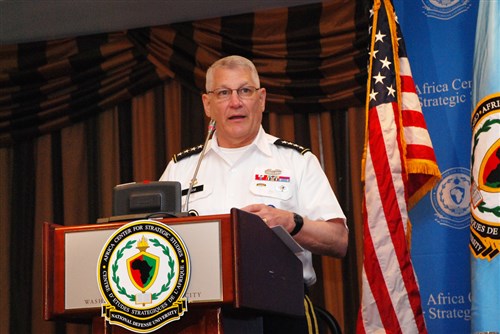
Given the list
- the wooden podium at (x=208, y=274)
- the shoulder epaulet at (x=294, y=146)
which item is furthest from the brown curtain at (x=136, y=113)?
the wooden podium at (x=208, y=274)

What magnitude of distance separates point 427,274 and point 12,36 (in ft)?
10.2

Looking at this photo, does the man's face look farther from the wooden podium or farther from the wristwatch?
the wooden podium

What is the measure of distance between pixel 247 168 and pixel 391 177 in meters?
1.00

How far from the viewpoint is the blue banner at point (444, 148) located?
384 cm

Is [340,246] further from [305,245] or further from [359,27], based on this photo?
[359,27]

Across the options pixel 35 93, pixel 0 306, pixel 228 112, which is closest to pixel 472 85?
pixel 228 112

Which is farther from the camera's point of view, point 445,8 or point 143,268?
point 445,8

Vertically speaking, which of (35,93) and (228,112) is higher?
(35,93)

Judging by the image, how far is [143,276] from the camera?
196 centimetres

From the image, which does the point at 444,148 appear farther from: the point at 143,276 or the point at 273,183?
the point at 143,276

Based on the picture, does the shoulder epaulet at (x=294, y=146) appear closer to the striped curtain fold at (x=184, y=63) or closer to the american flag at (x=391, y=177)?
the american flag at (x=391, y=177)

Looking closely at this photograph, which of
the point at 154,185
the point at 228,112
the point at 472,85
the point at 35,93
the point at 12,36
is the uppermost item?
the point at 12,36

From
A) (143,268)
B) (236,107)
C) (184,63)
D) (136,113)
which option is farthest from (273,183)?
(136,113)

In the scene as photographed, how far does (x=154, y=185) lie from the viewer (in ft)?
7.18
